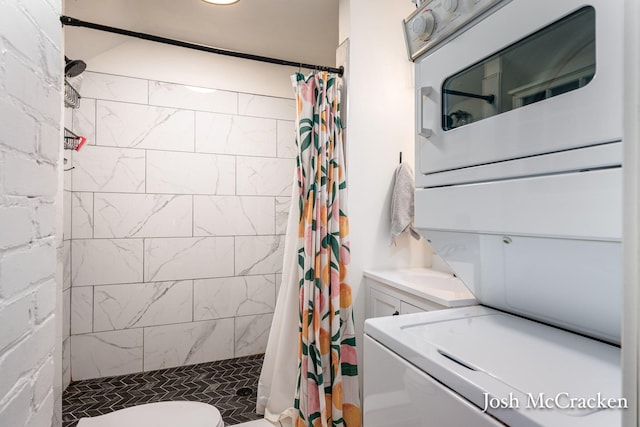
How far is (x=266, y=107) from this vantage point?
2.85 meters

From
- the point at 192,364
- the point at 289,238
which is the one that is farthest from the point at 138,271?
the point at 289,238

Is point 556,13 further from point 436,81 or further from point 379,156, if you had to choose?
point 379,156

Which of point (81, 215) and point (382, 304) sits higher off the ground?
point (81, 215)

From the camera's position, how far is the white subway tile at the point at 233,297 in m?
2.67

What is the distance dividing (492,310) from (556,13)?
2.99ft

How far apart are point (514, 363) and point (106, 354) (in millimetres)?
2622

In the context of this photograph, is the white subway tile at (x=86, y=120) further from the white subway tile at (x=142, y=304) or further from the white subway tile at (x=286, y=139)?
the white subway tile at (x=286, y=139)

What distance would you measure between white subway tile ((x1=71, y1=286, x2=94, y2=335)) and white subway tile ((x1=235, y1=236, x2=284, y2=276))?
1009 millimetres

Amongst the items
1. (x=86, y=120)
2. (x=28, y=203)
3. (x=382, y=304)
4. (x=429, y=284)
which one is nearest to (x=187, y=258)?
(x=86, y=120)

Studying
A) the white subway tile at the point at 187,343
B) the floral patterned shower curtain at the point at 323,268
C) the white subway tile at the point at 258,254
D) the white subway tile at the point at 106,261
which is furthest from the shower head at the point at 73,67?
the white subway tile at the point at 187,343

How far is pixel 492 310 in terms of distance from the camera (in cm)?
122

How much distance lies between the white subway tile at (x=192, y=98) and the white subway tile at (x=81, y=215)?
818mm

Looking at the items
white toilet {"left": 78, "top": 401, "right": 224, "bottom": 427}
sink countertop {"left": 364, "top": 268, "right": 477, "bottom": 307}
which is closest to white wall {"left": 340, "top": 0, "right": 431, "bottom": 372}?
sink countertop {"left": 364, "top": 268, "right": 477, "bottom": 307}

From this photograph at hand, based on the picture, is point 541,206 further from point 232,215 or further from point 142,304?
point 142,304
